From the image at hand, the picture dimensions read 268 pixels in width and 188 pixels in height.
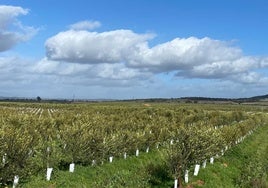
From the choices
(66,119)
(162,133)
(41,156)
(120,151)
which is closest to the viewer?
(41,156)

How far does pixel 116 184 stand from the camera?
134ft

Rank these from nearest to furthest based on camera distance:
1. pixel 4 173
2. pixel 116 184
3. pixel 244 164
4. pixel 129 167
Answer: pixel 4 173, pixel 116 184, pixel 129 167, pixel 244 164

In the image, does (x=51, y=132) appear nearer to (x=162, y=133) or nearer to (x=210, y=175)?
(x=162, y=133)

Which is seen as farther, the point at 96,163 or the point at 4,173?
the point at 96,163

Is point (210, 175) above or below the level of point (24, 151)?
below

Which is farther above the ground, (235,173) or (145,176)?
(145,176)

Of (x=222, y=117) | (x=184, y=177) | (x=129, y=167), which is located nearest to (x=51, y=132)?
(x=129, y=167)

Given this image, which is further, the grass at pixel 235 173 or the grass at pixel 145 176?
the grass at pixel 235 173

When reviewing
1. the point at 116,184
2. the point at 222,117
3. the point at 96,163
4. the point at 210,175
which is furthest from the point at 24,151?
the point at 222,117

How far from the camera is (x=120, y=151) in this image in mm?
60500

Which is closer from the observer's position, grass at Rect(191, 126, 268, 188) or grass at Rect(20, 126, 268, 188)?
grass at Rect(20, 126, 268, 188)

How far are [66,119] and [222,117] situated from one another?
8963 cm

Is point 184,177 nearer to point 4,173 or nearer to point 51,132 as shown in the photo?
point 4,173

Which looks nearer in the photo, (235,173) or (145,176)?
(145,176)
